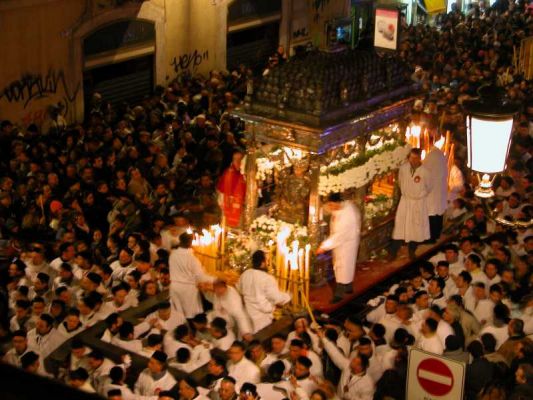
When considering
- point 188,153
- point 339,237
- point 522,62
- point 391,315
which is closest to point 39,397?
point 391,315

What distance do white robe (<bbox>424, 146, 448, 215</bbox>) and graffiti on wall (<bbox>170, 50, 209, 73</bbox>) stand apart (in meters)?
10.0

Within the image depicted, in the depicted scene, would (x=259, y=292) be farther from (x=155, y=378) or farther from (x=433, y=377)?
(x=433, y=377)

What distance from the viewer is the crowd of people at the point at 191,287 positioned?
326 inches

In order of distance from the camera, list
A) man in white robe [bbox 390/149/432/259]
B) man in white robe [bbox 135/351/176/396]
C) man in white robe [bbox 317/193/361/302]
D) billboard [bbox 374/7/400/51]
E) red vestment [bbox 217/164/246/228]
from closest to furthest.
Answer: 1. man in white robe [bbox 135/351/176/396]
2. man in white robe [bbox 317/193/361/302]
3. red vestment [bbox 217/164/246/228]
4. man in white robe [bbox 390/149/432/259]
5. billboard [bbox 374/7/400/51]

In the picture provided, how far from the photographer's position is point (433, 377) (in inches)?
237

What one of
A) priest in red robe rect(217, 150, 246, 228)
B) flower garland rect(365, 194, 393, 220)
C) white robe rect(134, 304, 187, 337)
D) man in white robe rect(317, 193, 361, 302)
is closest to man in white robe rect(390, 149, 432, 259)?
flower garland rect(365, 194, 393, 220)

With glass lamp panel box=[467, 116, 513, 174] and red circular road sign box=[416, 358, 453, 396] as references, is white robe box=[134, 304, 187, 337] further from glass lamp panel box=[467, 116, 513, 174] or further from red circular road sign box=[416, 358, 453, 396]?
glass lamp panel box=[467, 116, 513, 174]

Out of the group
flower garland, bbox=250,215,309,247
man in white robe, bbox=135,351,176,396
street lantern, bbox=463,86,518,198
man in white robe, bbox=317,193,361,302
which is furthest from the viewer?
flower garland, bbox=250,215,309,247

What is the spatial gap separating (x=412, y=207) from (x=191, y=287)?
361cm

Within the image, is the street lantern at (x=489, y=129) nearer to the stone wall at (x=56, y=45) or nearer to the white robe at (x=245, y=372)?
the white robe at (x=245, y=372)

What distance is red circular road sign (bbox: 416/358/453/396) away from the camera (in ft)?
19.6

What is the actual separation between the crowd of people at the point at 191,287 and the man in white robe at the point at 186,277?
2 centimetres

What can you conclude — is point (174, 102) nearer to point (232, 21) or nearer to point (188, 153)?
point (188, 153)

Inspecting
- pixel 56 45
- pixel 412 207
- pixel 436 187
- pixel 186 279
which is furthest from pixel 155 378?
pixel 56 45
